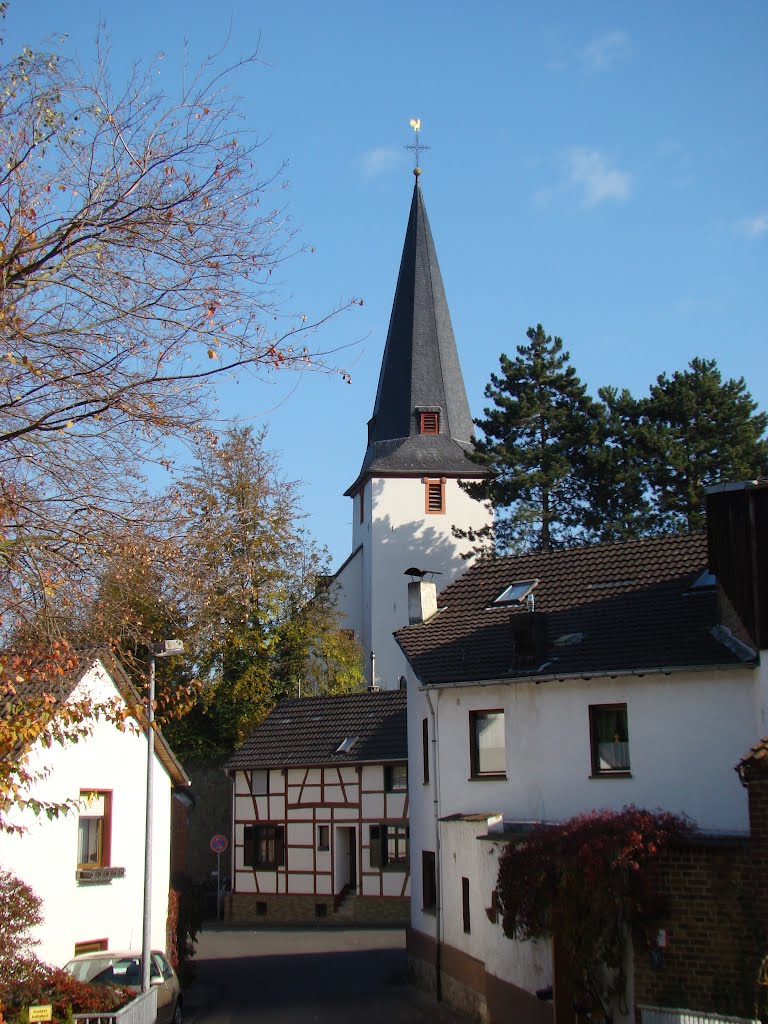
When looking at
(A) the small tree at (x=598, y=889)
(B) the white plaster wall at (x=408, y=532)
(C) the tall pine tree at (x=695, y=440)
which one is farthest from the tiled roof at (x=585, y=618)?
(B) the white plaster wall at (x=408, y=532)

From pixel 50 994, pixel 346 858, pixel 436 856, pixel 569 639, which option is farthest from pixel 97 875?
pixel 346 858

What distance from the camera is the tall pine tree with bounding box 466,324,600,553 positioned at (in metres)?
46.7

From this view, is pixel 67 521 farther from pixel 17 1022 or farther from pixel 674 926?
pixel 674 926

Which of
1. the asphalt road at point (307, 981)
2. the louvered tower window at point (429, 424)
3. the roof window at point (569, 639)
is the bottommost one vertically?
the asphalt road at point (307, 981)

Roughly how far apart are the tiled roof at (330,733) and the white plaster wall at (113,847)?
10901mm

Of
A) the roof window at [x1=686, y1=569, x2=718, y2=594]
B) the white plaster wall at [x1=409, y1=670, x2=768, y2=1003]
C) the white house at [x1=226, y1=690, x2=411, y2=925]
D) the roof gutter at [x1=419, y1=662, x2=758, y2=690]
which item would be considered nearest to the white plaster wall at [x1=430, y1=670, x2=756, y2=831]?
the white plaster wall at [x1=409, y1=670, x2=768, y2=1003]

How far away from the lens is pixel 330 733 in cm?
3547

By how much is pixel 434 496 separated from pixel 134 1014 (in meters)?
44.5

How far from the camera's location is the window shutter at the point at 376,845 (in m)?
33.1

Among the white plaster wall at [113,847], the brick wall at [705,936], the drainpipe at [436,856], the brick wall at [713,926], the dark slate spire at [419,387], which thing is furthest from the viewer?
the dark slate spire at [419,387]

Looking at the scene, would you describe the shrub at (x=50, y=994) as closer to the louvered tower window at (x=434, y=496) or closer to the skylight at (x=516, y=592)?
the skylight at (x=516, y=592)

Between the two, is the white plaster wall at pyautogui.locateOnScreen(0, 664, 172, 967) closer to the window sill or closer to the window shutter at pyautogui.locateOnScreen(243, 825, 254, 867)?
the window sill

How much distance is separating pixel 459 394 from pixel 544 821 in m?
42.8

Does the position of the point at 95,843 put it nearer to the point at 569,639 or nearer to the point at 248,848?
the point at 569,639
